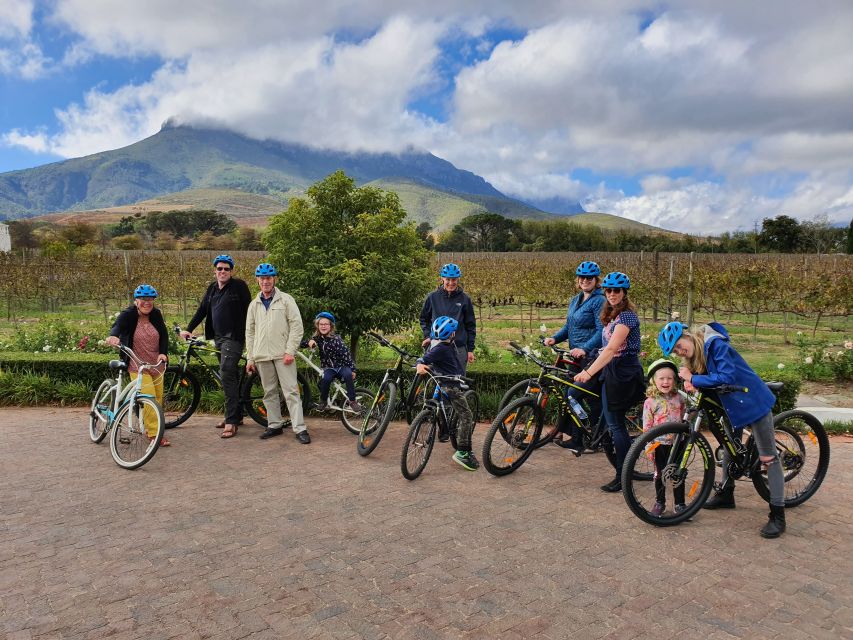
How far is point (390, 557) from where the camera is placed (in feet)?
12.8

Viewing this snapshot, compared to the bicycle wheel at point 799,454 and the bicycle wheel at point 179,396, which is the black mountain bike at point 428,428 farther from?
the bicycle wheel at point 179,396

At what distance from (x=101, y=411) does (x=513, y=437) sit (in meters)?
4.30

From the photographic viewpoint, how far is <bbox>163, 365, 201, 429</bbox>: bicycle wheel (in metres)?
7.15

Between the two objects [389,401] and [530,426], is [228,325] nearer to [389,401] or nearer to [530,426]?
[389,401]

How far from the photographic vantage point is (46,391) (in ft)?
27.2

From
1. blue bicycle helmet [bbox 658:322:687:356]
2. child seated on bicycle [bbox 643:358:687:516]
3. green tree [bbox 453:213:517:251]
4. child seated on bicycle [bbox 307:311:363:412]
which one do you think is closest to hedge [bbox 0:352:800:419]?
child seated on bicycle [bbox 307:311:363:412]

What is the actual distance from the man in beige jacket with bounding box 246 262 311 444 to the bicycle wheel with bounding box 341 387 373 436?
18.3 inches

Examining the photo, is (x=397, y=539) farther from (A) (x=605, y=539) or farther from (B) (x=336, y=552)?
(A) (x=605, y=539)

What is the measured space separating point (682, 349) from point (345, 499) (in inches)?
112

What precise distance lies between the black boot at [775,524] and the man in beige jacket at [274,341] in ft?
14.0

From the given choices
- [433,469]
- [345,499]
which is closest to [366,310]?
[433,469]

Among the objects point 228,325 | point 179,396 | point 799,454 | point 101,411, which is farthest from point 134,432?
point 799,454

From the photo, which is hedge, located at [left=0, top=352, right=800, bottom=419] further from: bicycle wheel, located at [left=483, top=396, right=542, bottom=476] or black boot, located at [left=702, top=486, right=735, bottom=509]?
black boot, located at [left=702, top=486, right=735, bottom=509]

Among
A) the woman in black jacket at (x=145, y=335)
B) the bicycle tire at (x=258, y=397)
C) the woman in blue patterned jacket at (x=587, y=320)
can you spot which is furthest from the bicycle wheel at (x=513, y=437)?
the woman in black jacket at (x=145, y=335)
